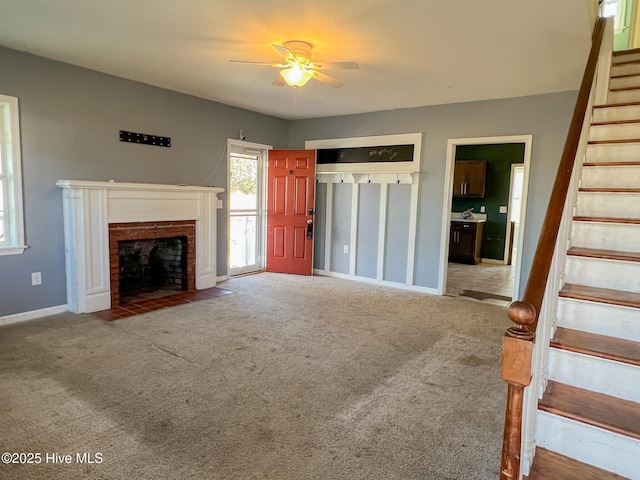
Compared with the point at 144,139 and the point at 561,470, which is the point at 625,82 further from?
the point at 144,139

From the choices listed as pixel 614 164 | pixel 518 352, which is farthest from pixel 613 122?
pixel 518 352

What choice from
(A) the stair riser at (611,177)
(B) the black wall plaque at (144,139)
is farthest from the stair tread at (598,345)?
(B) the black wall plaque at (144,139)

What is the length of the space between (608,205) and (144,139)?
462 centimetres

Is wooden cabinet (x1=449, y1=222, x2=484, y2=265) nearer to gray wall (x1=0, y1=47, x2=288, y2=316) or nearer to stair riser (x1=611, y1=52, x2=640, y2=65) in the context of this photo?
stair riser (x1=611, y1=52, x2=640, y2=65)

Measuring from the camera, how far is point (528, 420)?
4.55 ft

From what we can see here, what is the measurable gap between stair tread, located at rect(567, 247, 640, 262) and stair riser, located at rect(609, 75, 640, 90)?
2.11m

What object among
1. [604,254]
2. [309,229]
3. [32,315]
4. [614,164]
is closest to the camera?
[604,254]

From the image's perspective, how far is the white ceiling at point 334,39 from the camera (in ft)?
8.42

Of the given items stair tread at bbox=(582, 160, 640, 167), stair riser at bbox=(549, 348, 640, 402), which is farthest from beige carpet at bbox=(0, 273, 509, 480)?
stair tread at bbox=(582, 160, 640, 167)

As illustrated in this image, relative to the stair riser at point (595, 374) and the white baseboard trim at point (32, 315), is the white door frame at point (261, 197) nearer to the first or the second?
the white baseboard trim at point (32, 315)

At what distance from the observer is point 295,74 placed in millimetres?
3186

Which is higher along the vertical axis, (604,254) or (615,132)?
(615,132)

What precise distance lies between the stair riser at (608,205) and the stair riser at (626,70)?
2.03m

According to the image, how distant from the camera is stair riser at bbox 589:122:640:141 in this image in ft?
9.32
